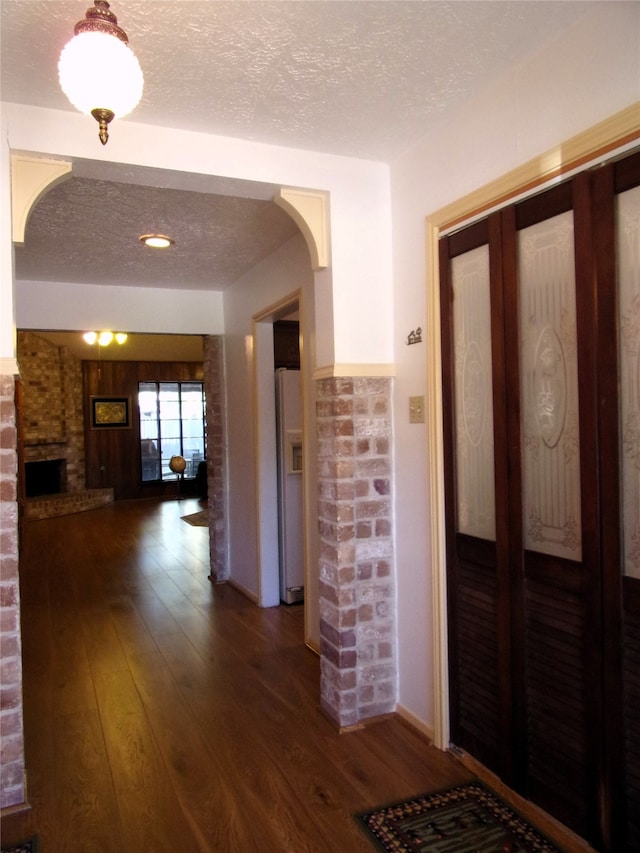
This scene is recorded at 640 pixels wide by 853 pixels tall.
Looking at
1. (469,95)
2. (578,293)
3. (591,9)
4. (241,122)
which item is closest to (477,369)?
(578,293)

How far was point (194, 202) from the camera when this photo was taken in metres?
3.03

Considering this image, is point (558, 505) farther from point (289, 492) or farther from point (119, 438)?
point (119, 438)

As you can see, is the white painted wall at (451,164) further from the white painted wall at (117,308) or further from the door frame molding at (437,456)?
the white painted wall at (117,308)

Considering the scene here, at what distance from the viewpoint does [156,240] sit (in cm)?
361

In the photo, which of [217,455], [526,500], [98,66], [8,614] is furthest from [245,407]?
[98,66]

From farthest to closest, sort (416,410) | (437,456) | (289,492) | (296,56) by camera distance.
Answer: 1. (289,492)
2. (416,410)
3. (437,456)
4. (296,56)

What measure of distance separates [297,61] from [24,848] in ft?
9.06

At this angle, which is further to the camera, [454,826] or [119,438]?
[119,438]

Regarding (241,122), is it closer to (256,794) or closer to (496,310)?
(496,310)

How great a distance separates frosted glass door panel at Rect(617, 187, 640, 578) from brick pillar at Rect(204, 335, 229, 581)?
4.07 metres

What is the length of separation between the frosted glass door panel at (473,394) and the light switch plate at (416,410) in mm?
188

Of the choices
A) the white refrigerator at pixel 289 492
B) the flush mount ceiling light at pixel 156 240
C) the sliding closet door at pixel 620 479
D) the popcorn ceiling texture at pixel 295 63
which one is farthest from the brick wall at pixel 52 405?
the sliding closet door at pixel 620 479

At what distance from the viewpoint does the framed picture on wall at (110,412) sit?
433 inches

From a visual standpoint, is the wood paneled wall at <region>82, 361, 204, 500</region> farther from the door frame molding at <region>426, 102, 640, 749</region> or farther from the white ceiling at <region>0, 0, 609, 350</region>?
the door frame molding at <region>426, 102, 640, 749</region>
